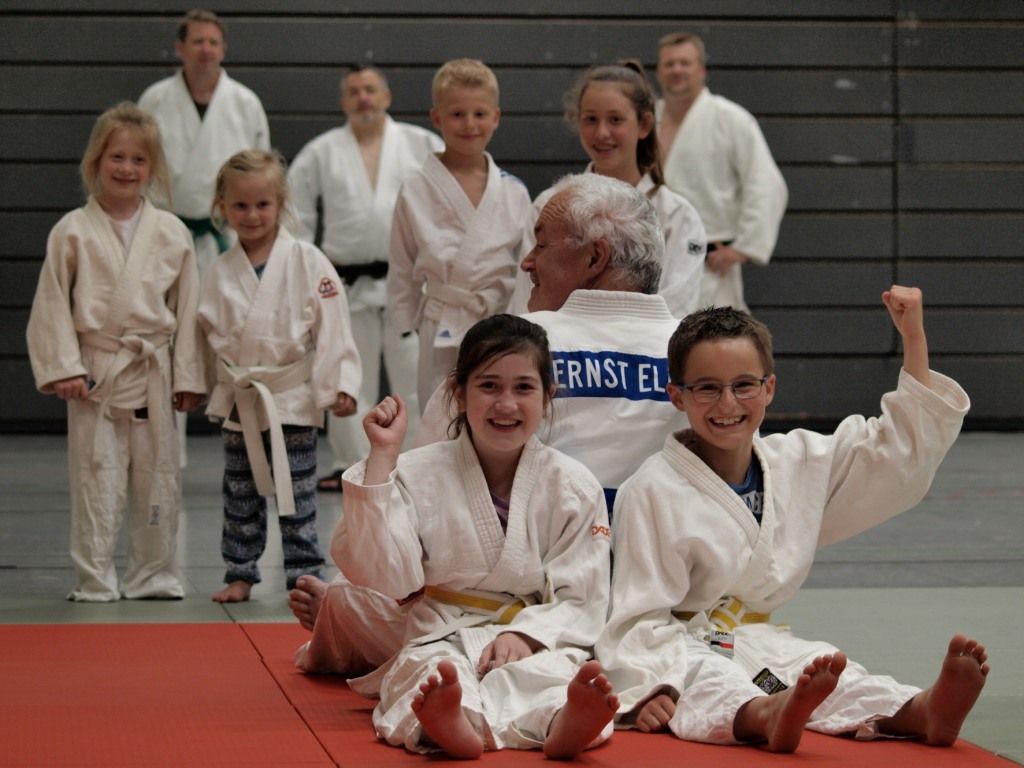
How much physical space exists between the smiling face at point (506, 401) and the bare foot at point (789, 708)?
0.69m

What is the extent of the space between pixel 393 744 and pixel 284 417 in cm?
208

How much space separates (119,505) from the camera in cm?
510

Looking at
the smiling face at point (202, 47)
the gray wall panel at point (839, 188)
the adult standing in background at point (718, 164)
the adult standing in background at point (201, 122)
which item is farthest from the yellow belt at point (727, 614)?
the gray wall panel at point (839, 188)

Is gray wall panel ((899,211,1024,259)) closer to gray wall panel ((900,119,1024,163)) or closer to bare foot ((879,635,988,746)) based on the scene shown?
gray wall panel ((900,119,1024,163))

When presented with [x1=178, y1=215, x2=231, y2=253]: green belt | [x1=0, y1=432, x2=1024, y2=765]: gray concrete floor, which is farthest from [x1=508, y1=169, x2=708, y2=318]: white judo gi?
[x1=178, y1=215, x2=231, y2=253]: green belt

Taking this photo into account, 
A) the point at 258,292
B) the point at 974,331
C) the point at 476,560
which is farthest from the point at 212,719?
the point at 974,331

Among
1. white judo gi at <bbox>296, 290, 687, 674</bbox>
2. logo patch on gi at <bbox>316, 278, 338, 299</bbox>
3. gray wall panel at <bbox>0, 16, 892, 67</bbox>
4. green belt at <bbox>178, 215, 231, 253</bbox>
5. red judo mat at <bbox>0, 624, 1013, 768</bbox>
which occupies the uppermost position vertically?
gray wall panel at <bbox>0, 16, 892, 67</bbox>

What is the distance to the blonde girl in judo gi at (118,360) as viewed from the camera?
501cm

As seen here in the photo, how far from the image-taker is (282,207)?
521 cm

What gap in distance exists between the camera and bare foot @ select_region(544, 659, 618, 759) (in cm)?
280

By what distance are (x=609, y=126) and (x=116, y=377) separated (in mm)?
1641

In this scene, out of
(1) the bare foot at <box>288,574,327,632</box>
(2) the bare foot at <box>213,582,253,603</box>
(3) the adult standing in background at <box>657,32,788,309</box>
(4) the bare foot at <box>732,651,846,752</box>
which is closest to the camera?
(4) the bare foot at <box>732,651,846,752</box>

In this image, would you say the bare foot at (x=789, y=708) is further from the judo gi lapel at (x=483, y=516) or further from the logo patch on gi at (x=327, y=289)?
Answer: the logo patch on gi at (x=327, y=289)

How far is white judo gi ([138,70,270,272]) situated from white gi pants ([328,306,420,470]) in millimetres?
912
